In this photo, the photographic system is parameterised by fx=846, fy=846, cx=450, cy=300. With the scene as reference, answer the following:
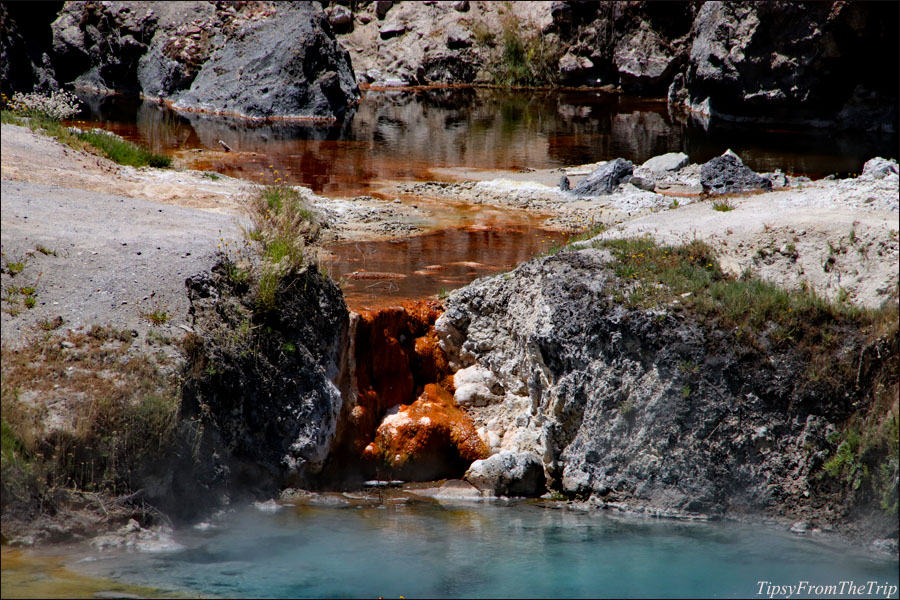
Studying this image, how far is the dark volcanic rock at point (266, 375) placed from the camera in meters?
7.16

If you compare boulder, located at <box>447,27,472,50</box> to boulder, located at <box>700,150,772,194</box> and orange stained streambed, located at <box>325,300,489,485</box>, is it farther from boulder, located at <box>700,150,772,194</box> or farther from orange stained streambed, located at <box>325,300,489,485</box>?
orange stained streambed, located at <box>325,300,489,485</box>

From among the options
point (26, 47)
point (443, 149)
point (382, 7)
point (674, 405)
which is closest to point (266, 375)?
point (674, 405)

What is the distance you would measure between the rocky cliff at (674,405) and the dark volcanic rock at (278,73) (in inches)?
771

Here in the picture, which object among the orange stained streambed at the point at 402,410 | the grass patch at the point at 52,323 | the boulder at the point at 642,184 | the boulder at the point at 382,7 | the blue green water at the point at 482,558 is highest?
the boulder at the point at 382,7

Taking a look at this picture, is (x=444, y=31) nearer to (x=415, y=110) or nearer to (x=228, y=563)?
(x=415, y=110)

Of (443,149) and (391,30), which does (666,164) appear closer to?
(443,149)

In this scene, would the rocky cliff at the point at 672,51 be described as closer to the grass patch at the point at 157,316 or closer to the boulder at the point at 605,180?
the boulder at the point at 605,180

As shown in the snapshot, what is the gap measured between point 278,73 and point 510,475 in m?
21.8

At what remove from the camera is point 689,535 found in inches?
268

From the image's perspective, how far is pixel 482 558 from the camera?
635cm

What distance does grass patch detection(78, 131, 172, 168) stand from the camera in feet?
40.9

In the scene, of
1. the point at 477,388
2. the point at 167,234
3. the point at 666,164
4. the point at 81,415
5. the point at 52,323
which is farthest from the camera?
the point at 666,164

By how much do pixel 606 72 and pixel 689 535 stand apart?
31758mm

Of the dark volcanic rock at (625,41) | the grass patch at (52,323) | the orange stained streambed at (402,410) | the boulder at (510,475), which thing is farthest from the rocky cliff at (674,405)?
the dark volcanic rock at (625,41)
